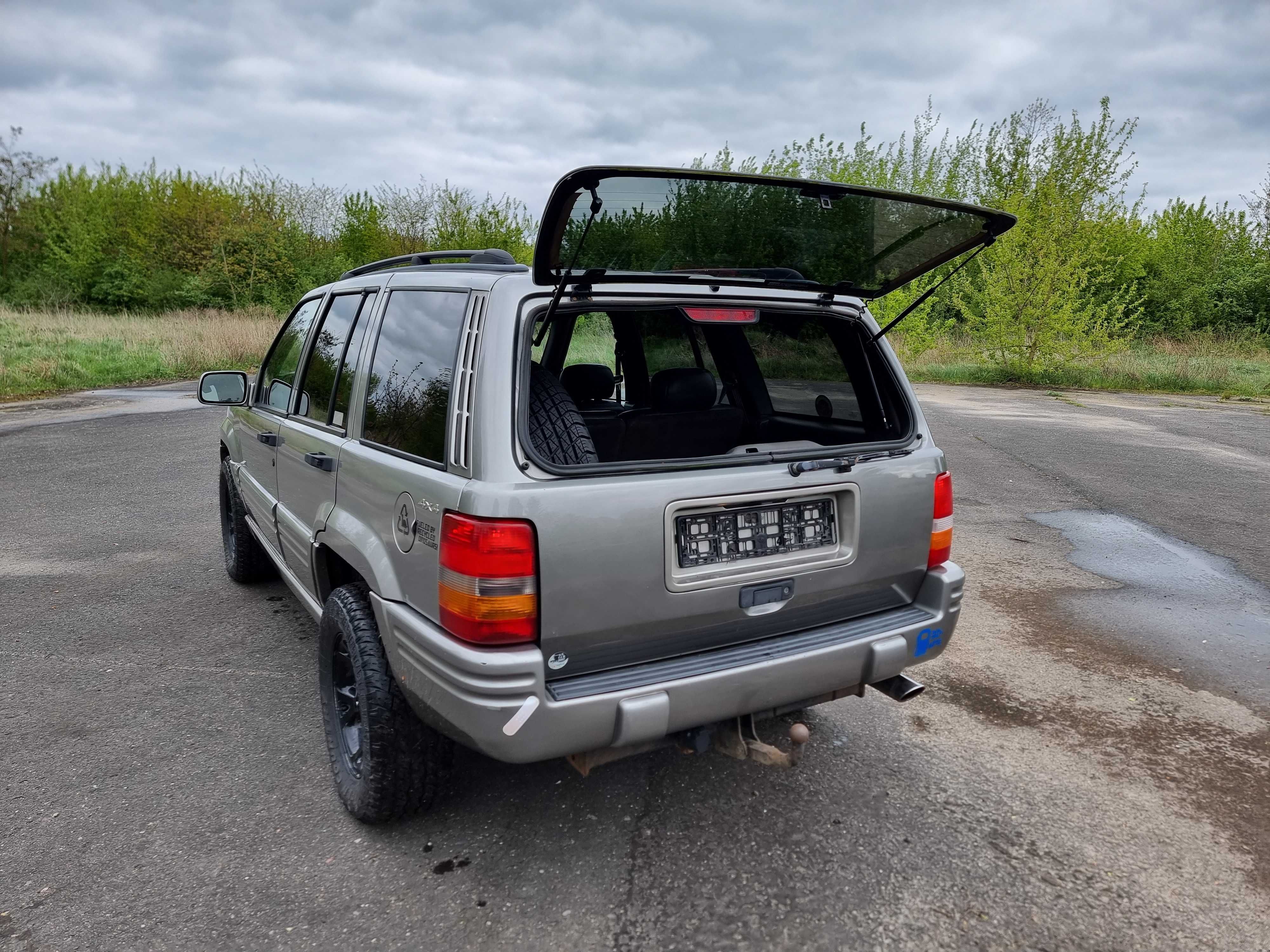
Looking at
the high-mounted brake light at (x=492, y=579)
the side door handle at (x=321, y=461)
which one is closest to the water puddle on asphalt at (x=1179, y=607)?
the high-mounted brake light at (x=492, y=579)

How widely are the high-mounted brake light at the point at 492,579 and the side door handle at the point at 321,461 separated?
966 mm

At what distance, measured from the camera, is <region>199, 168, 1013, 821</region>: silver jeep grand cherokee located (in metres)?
2.05

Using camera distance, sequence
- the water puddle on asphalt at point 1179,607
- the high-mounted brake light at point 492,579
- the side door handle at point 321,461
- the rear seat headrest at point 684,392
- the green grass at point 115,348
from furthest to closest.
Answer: the green grass at point 115,348
the water puddle on asphalt at point 1179,607
the rear seat headrest at point 684,392
the side door handle at point 321,461
the high-mounted brake light at point 492,579

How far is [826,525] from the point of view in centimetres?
251

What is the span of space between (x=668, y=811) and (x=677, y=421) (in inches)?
56.0

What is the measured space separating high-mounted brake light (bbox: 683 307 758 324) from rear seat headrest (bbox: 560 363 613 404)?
121cm

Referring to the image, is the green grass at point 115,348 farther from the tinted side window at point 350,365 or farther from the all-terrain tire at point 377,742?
the all-terrain tire at point 377,742

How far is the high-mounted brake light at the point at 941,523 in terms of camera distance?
2.74 metres

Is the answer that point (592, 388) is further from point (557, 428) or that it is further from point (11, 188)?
point (11, 188)

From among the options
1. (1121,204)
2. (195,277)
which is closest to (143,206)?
(195,277)

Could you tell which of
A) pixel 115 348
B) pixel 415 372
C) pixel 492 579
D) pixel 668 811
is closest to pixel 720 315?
pixel 415 372

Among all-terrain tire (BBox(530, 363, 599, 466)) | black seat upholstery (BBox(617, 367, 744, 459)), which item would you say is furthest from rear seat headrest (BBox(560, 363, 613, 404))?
all-terrain tire (BBox(530, 363, 599, 466))

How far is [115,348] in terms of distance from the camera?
2136cm

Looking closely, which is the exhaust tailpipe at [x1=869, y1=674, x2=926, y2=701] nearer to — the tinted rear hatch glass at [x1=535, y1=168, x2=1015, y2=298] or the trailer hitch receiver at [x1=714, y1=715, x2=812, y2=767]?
the trailer hitch receiver at [x1=714, y1=715, x2=812, y2=767]
